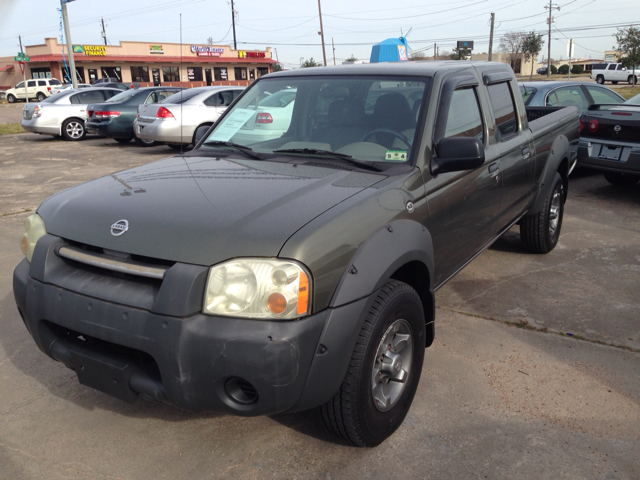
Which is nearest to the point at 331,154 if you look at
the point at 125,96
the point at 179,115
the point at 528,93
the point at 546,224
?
the point at 546,224

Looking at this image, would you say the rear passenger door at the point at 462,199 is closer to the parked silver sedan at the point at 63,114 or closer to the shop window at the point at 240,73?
the parked silver sedan at the point at 63,114

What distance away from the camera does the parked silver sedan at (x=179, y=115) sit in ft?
40.6

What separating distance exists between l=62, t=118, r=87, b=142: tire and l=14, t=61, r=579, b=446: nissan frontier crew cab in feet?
47.8

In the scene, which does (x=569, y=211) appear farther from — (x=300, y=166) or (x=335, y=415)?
(x=335, y=415)

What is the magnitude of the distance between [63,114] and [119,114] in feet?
8.69

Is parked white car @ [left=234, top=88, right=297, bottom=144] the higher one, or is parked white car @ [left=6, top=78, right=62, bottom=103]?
parked white car @ [left=6, top=78, right=62, bottom=103]

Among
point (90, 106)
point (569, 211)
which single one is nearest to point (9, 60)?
point (90, 106)

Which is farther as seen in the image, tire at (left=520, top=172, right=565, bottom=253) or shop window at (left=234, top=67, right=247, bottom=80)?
shop window at (left=234, top=67, right=247, bottom=80)

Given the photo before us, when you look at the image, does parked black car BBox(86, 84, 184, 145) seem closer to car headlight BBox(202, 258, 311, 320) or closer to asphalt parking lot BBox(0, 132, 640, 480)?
asphalt parking lot BBox(0, 132, 640, 480)

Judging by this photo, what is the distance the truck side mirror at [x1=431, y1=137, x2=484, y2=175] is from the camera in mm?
2994

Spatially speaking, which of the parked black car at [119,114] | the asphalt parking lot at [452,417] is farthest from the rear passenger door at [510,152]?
the parked black car at [119,114]

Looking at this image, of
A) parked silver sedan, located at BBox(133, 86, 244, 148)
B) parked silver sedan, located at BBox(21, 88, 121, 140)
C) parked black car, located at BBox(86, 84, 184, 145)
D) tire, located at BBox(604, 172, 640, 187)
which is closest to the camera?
tire, located at BBox(604, 172, 640, 187)

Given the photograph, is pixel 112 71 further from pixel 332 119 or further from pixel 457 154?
pixel 457 154

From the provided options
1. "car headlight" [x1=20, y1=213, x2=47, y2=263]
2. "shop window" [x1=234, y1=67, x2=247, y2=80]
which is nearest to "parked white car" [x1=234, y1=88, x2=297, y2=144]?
"car headlight" [x1=20, y1=213, x2=47, y2=263]
